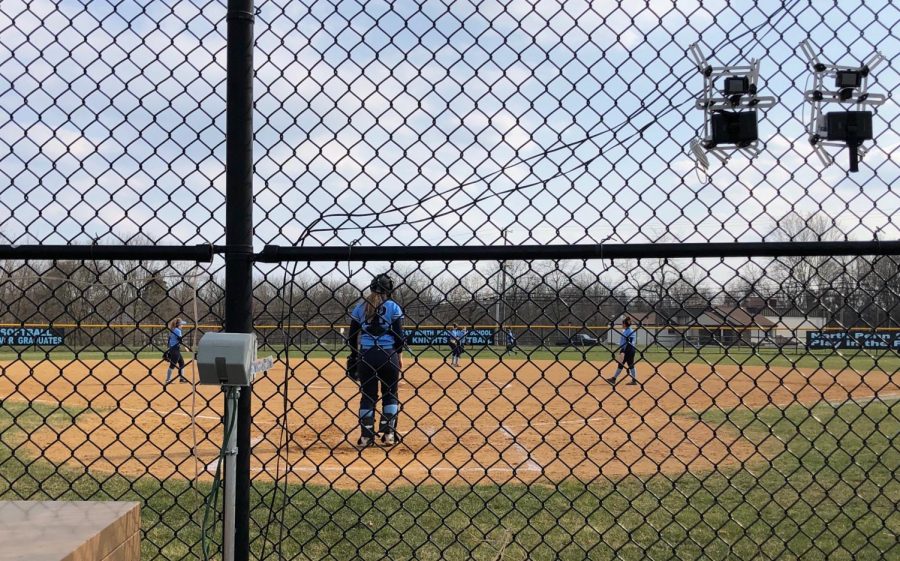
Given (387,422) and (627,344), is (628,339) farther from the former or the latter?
(627,344)

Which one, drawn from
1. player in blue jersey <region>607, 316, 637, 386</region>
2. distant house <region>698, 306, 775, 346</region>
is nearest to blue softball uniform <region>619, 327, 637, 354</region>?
player in blue jersey <region>607, 316, 637, 386</region>

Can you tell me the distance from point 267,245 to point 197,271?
0.27 metres

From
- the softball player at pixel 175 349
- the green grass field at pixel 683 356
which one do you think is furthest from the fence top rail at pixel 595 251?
the softball player at pixel 175 349

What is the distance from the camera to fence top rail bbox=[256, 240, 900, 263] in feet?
7.84

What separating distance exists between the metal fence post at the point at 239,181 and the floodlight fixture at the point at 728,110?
1.51m

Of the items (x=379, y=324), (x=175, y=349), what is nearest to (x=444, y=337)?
(x=379, y=324)

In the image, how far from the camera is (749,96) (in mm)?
2514

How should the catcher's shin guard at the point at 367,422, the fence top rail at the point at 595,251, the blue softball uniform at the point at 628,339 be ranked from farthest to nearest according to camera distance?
the blue softball uniform at the point at 628,339 → the catcher's shin guard at the point at 367,422 → the fence top rail at the point at 595,251

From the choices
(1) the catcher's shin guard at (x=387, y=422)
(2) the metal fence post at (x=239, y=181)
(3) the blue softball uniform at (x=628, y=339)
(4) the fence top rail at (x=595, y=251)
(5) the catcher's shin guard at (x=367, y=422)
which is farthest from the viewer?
(1) the catcher's shin guard at (x=387, y=422)

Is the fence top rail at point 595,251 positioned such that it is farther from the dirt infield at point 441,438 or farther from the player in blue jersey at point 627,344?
the dirt infield at point 441,438

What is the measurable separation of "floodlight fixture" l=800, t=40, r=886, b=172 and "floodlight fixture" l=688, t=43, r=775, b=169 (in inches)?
7.3

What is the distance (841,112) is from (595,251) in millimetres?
1022

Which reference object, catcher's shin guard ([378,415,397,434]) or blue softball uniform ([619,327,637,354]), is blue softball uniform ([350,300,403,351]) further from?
blue softball uniform ([619,327,637,354])

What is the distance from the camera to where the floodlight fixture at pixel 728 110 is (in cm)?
249
